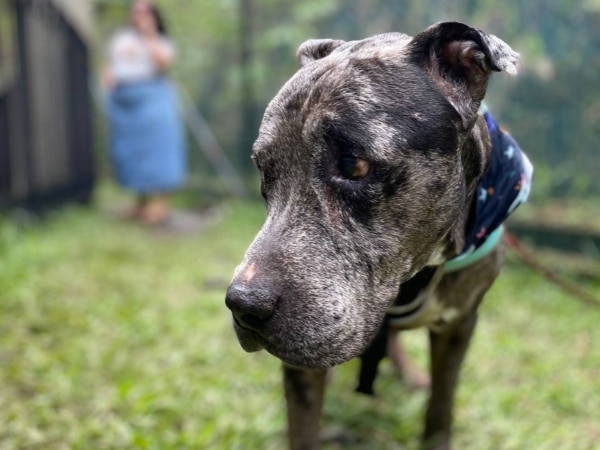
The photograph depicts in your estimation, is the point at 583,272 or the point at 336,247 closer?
the point at 336,247

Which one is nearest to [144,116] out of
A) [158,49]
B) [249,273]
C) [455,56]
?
[158,49]

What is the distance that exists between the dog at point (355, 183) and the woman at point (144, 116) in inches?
243

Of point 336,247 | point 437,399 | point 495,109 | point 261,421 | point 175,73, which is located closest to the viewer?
point 336,247

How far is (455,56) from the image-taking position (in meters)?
1.95

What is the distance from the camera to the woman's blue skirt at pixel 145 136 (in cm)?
812

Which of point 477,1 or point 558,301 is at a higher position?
point 477,1

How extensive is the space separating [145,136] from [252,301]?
694 centimetres

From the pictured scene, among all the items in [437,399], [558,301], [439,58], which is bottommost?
[558,301]

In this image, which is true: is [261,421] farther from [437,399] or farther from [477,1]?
[477,1]

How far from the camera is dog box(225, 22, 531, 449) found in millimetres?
1763

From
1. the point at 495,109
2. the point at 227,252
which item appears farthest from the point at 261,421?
the point at 495,109

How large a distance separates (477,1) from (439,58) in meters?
4.60

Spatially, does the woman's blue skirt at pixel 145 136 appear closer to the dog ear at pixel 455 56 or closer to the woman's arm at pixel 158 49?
the woman's arm at pixel 158 49

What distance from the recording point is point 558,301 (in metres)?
5.18
